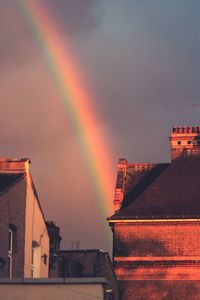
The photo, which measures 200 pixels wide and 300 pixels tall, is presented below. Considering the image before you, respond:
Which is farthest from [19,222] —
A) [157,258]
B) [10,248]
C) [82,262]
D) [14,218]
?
[157,258]

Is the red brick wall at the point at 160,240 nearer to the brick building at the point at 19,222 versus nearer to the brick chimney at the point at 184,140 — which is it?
the brick chimney at the point at 184,140

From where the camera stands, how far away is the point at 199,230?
5059 centimetres

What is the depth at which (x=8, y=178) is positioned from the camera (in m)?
36.1

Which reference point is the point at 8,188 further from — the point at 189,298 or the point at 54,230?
the point at 189,298

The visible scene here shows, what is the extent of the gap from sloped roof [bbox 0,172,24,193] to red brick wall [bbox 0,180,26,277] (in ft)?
0.80

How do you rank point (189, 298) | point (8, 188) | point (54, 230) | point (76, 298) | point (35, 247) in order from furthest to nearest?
point (189, 298)
point (54, 230)
point (35, 247)
point (8, 188)
point (76, 298)

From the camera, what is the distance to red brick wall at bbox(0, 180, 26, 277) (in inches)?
1310

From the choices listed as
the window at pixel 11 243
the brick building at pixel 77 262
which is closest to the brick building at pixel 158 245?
the brick building at pixel 77 262

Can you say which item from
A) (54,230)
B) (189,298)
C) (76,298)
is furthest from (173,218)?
(76,298)

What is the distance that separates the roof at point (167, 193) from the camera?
51.5 m

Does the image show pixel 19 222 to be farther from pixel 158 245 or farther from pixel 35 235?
pixel 158 245

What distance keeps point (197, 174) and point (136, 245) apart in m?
7.43

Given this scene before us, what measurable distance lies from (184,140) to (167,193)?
265 inches

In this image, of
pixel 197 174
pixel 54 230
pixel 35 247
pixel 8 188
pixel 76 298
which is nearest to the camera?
pixel 76 298
